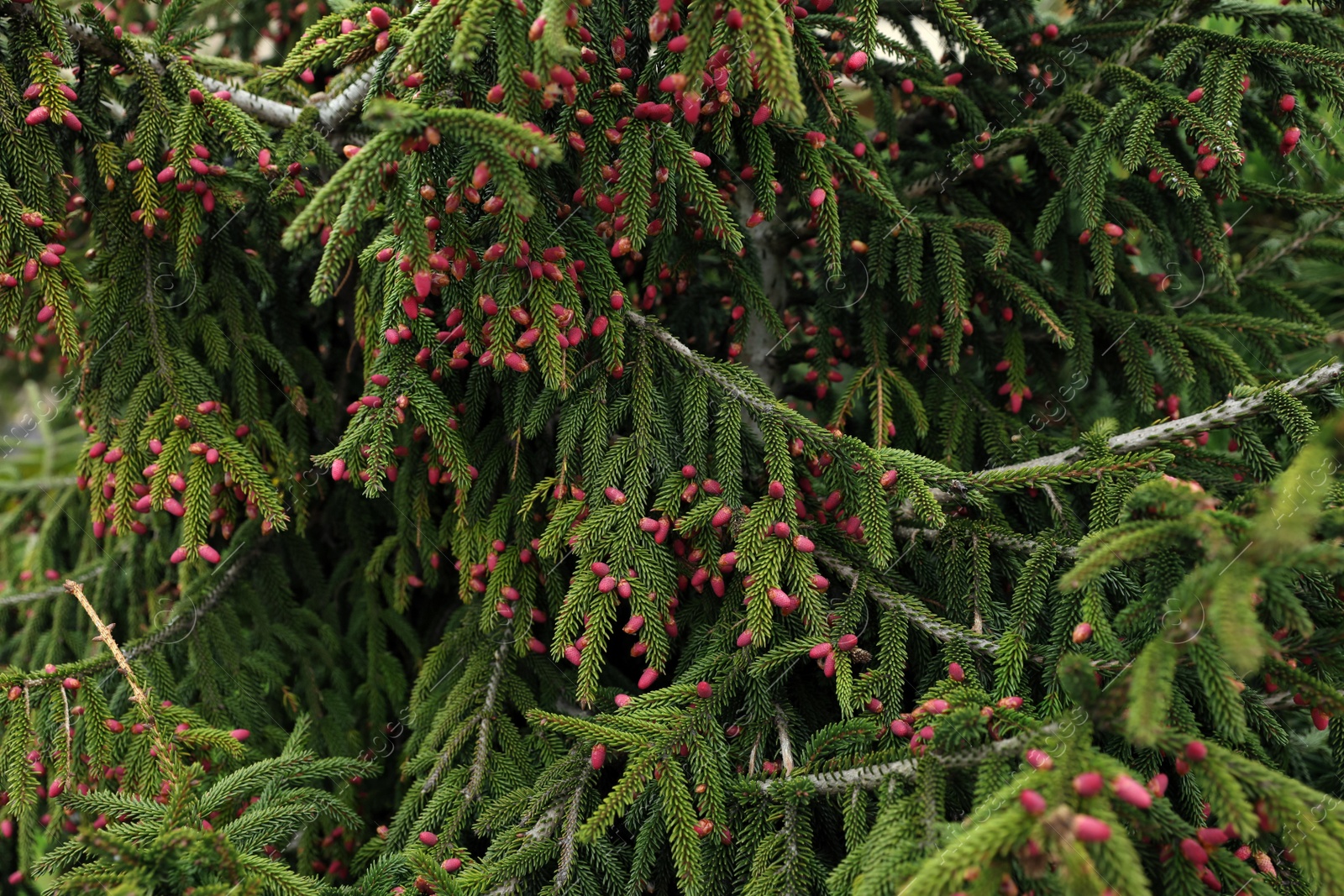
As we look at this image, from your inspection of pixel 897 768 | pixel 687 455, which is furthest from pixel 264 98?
pixel 897 768

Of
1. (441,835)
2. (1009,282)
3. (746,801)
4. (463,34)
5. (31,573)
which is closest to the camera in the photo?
(463,34)

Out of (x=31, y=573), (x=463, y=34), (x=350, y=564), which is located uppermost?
(x=463, y=34)

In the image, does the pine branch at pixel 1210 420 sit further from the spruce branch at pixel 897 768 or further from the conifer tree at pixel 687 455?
the spruce branch at pixel 897 768

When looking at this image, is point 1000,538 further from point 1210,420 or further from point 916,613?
point 1210,420

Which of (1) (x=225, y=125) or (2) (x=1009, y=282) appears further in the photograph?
(2) (x=1009, y=282)

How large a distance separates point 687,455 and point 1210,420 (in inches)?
39.5

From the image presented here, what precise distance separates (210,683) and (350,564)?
475 mm

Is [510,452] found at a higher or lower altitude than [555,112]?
lower

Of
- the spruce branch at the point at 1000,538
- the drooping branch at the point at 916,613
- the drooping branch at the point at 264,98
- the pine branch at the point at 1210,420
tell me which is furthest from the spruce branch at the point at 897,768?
the drooping branch at the point at 264,98

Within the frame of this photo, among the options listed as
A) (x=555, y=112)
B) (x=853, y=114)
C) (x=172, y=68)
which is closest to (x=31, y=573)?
(x=172, y=68)

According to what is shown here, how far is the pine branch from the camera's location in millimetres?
1463

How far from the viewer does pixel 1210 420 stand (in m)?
1.51

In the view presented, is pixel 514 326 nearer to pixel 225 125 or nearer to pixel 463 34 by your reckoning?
pixel 463 34

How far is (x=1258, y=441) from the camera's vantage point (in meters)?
1.51
